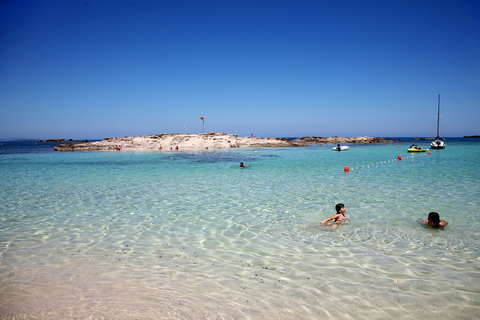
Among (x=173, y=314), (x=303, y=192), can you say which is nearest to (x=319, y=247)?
(x=173, y=314)

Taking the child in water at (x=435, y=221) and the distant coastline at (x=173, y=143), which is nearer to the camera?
the child in water at (x=435, y=221)

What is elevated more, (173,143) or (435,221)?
(173,143)

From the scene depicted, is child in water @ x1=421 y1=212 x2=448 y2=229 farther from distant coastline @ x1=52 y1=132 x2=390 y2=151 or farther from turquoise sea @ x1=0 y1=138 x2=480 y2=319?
distant coastline @ x1=52 y1=132 x2=390 y2=151

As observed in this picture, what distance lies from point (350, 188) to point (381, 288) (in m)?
10.0

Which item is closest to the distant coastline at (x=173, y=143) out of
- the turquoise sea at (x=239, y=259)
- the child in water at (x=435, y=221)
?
the turquoise sea at (x=239, y=259)

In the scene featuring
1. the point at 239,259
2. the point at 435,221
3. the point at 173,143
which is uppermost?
the point at 173,143

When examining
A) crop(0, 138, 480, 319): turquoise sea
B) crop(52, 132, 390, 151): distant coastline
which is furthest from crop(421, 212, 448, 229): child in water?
crop(52, 132, 390, 151): distant coastline

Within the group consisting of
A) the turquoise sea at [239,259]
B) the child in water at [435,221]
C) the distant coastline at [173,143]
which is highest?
the distant coastline at [173,143]

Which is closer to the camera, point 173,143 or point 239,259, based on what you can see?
point 239,259

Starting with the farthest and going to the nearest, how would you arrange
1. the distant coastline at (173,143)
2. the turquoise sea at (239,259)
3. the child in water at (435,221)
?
the distant coastline at (173,143), the child in water at (435,221), the turquoise sea at (239,259)

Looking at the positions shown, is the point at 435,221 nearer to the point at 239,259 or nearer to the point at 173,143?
the point at 239,259

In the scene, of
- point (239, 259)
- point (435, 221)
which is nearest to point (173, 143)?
point (435, 221)

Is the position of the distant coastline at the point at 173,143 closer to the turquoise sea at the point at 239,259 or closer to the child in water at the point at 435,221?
the turquoise sea at the point at 239,259

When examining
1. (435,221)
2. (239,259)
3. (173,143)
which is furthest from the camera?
(173,143)
